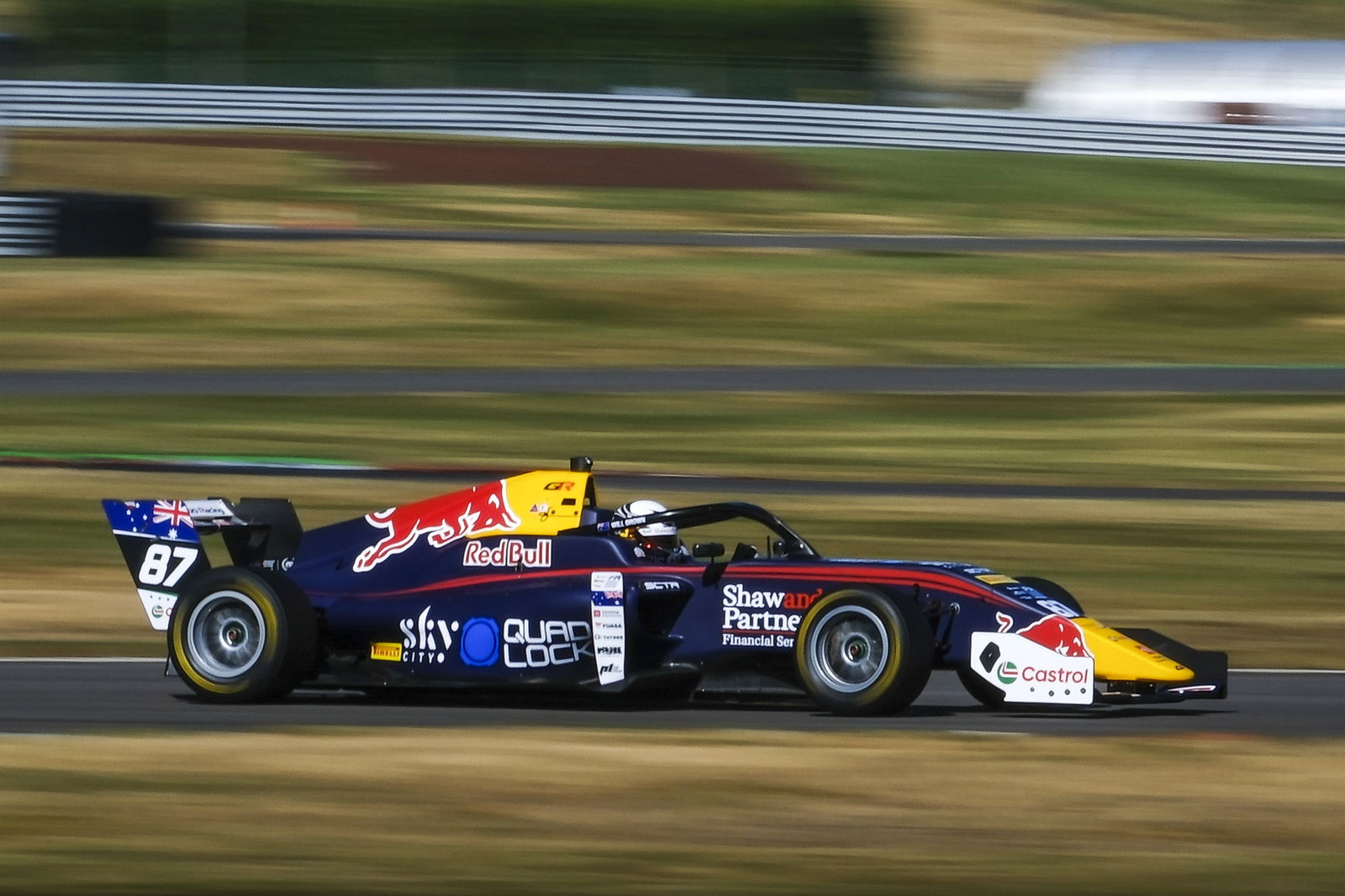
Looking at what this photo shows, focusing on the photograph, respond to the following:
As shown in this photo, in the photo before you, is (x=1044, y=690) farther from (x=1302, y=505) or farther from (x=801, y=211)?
(x=801, y=211)

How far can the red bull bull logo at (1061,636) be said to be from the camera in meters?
8.06

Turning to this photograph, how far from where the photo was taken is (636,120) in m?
38.7

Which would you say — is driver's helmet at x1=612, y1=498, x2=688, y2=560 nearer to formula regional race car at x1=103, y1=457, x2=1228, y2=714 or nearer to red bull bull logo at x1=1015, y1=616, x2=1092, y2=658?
formula regional race car at x1=103, y1=457, x2=1228, y2=714

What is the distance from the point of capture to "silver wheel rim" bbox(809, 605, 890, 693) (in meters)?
8.05

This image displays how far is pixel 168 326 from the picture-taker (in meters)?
22.0

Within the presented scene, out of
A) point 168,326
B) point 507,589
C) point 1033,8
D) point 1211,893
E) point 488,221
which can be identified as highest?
point 1033,8

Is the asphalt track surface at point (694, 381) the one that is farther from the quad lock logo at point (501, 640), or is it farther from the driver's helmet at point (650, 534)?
the quad lock logo at point (501, 640)

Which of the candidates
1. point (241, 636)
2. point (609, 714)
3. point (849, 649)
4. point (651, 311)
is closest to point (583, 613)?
point (609, 714)

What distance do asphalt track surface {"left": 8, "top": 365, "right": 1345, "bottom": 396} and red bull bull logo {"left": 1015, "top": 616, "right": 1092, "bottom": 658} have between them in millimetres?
11442

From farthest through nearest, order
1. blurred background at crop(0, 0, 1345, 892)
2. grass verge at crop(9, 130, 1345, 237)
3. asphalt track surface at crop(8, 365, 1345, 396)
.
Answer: grass verge at crop(9, 130, 1345, 237), asphalt track surface at crop(8, 365, 1345, 396), blurred background at crop(0, 0, 1345, 892)

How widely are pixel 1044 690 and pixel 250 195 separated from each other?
27246 millimetres

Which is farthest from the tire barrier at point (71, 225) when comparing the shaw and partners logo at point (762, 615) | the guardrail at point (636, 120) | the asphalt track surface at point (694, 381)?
the shaw and partners logo at point (762, 615)

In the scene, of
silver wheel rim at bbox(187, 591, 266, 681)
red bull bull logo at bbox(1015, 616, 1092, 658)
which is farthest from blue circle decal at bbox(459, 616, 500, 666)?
red bull bull logo at bbox(1015, 616, 1092, 658)

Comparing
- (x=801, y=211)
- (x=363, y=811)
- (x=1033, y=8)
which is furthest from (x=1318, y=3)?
(x=363, y=811)
